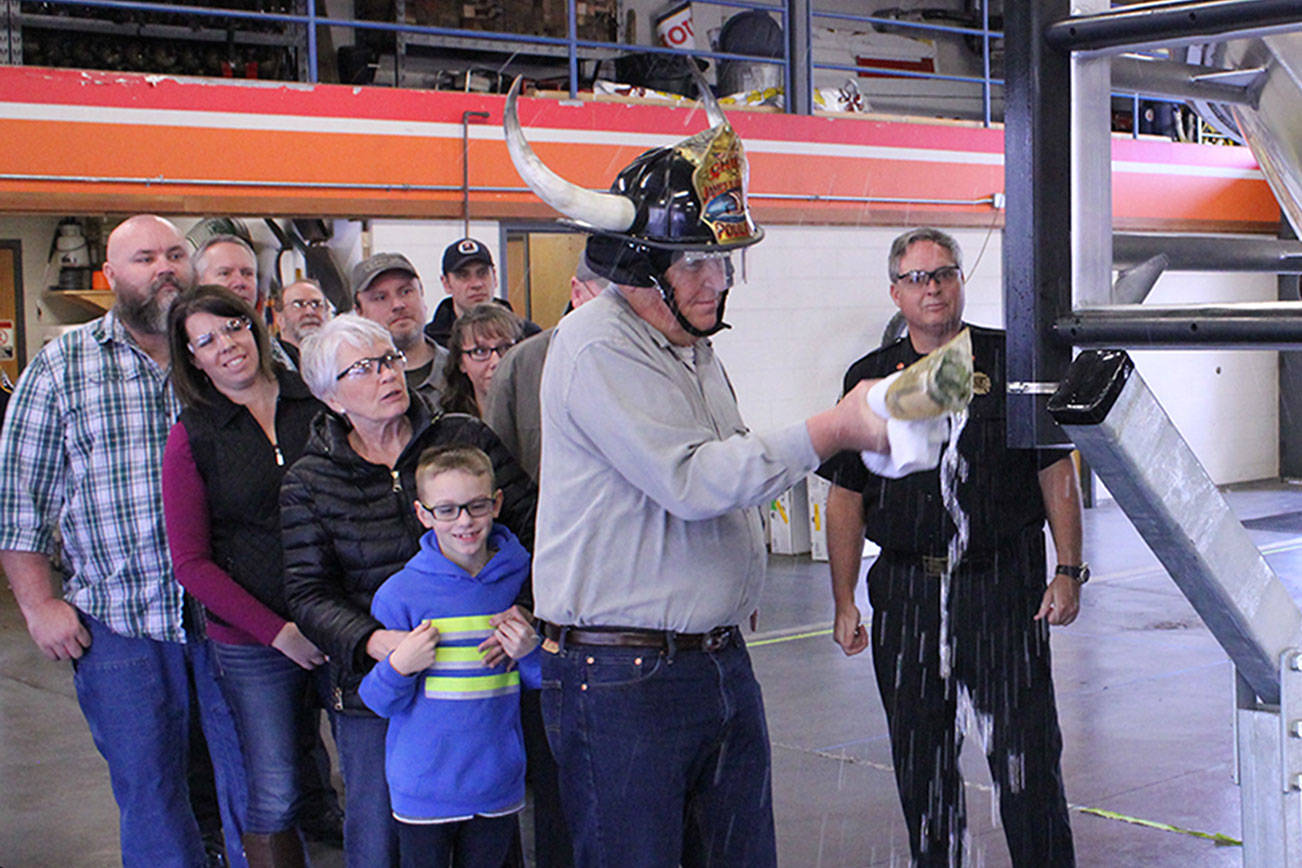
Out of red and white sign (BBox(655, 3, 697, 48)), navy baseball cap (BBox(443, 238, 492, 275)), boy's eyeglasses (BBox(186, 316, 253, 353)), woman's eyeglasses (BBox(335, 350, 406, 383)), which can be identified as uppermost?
red and white sign (BBox(655, 3, 697, 48))

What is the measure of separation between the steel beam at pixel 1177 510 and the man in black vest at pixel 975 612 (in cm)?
250

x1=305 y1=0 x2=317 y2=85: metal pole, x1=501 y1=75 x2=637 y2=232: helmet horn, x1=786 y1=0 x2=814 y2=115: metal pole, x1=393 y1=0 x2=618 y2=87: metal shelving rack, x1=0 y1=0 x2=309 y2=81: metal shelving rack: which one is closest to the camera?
x1=501 y1=75 x2=637 y2=232: helmet horn

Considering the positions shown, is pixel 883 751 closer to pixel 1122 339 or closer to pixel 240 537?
pixel 240 537

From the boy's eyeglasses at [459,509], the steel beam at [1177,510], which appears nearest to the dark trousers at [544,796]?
the boy's eyeglasses at [459,509]

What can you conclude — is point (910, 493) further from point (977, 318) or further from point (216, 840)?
point (977, 318)

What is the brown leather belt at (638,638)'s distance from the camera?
2.66 m

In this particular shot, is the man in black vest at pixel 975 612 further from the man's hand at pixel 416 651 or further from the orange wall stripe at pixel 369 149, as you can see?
the orange wall stripe at pixel 369 149

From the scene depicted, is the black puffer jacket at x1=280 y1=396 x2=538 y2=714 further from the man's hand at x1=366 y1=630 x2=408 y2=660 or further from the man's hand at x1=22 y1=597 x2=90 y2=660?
the man's hand at x1=22 y1=597 x2=90 y2=660

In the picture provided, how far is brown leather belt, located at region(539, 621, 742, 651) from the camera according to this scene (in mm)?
2662

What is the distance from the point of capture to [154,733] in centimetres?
389

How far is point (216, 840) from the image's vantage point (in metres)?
4.79

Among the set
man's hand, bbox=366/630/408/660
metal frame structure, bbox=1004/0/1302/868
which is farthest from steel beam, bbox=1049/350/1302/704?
man's hand, bbox=366/630/408/660

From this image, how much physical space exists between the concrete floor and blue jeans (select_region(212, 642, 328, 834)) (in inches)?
41.4

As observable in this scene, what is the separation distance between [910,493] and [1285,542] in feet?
27.9
